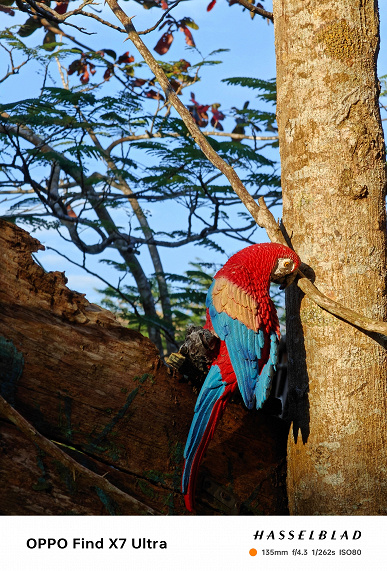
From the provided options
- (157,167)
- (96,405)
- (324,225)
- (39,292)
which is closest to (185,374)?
(96,405)

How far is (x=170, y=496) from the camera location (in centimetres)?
170

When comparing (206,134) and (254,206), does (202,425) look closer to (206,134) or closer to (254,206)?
(254,206)

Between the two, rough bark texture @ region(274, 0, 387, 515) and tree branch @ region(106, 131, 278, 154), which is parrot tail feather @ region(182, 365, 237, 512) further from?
tree branch @ region(106, 131, 278, 154)

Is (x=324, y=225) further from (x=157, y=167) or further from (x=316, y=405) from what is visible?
(x=157, y=167)

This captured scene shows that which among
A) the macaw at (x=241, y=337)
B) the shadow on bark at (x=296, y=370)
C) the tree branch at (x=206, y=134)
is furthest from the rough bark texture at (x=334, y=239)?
the tree branch at (x=206, y=134)

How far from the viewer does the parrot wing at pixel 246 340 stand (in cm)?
157

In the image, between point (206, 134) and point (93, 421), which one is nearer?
point (93, 421)

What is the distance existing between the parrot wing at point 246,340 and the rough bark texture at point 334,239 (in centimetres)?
18

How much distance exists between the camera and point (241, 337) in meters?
1.59

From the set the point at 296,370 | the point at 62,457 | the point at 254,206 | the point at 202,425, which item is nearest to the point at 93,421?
the point at 62,457

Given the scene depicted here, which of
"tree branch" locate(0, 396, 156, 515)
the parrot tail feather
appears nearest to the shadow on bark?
the parrot tail feather

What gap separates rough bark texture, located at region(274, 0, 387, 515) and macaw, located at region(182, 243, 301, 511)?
0.48ft

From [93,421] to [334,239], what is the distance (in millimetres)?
914
